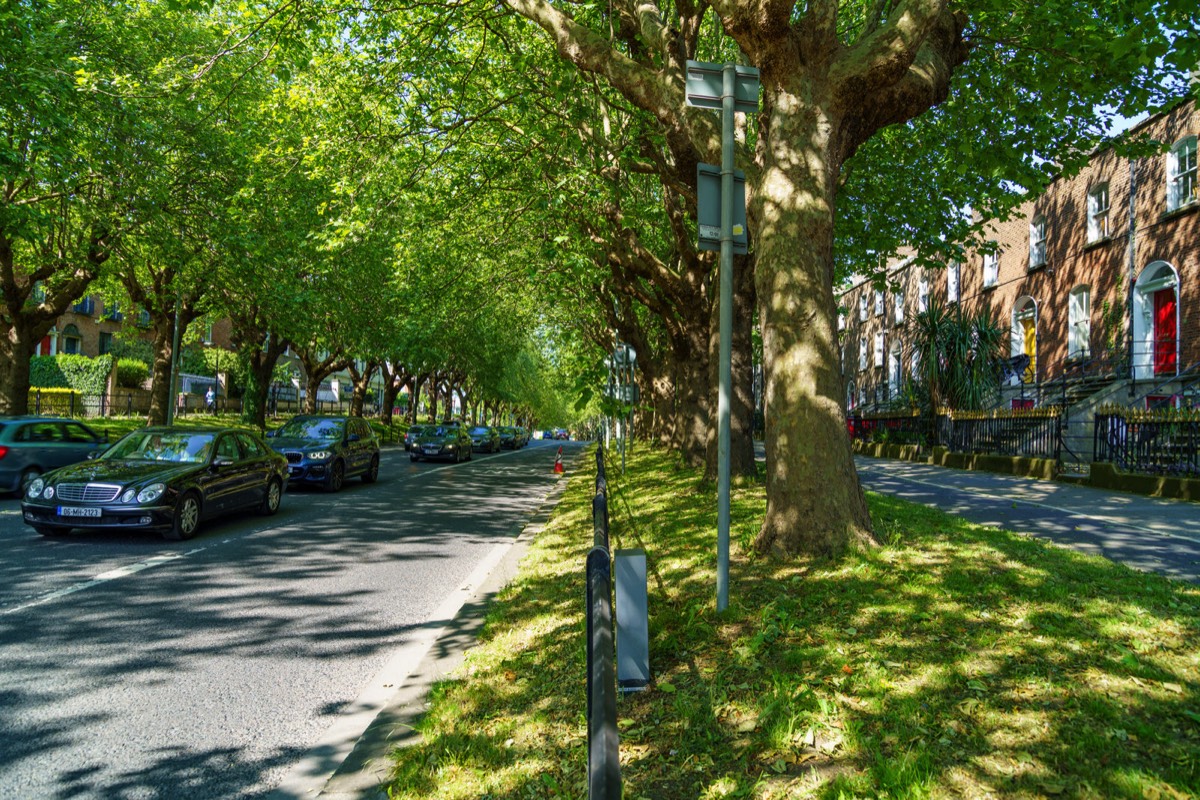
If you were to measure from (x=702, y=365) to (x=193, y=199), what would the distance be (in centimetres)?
1258

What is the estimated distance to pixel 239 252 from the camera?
58.6ft

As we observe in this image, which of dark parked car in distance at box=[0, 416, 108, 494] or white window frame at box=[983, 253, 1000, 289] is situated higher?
white window frame at box=[983, 253, 1000, 289]

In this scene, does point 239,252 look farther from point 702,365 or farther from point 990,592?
point 990,592

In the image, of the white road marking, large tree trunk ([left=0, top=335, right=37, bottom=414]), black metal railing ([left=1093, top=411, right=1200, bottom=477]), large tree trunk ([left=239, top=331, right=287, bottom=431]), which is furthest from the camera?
large tree trunk ([left=239, top=331, right=287, bottom=431])

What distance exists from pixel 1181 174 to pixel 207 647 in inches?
918

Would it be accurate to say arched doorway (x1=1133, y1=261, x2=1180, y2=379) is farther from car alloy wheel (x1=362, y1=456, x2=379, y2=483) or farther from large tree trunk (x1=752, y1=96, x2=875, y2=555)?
car alloy wheel (x1=362, y1=456, x2=379, y2=483)

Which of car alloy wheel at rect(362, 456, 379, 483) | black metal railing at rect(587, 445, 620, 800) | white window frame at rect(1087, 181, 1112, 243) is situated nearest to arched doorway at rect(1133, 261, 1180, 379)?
white window frame at rect(1087, 181, 1112, 243)

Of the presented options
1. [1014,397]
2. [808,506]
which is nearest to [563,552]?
[808,506]

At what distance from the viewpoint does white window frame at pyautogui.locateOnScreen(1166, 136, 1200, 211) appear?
60.8ft

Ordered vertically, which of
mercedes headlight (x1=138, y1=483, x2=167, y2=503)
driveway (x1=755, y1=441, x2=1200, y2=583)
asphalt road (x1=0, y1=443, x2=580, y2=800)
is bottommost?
asphalt road (x1=0, y1=443, x2=580, y2=800)

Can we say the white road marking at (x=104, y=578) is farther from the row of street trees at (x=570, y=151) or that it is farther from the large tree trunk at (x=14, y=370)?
the large tree trunk at (x=14, y=370)

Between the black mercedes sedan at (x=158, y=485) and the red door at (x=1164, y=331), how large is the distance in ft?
70.1

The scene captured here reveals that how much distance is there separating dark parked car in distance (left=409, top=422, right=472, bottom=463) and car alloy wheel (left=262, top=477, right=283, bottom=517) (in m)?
16.2

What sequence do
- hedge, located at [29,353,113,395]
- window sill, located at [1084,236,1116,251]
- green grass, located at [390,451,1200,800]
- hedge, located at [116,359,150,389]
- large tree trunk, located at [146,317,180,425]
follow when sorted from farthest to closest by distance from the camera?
hedge, located at [116,359,150,389] < hedge, located at [29,353,113,395] < large tree trunk, located at [146,317,180,425] < window sill, located at [1084,236,1116,251] < green grass, located at [390,451,1200,800]
